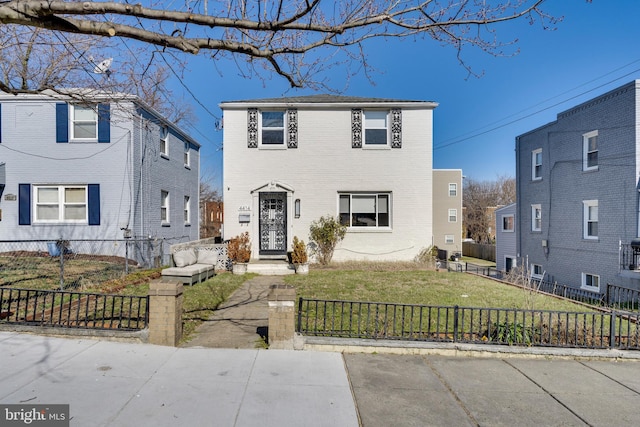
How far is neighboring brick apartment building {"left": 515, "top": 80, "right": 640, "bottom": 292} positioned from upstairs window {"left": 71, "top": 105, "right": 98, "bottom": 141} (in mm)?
19238

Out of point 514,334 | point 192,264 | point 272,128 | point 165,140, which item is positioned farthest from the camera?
point 165,140

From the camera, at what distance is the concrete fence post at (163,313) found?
4879 millimetres

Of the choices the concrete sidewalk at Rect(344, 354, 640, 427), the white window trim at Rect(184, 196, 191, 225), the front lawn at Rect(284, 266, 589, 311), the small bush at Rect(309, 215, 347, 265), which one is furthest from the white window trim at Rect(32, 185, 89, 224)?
the concrete sidewalk at Rect(344, 354, 640, 427)

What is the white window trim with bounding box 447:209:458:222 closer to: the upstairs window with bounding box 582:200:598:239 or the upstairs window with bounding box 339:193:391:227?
the upstairs window with bounding box 582:200:598:239

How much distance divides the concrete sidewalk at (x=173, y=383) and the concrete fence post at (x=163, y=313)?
0.46 ft

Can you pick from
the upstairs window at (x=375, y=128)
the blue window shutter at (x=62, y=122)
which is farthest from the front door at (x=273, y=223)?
the blue window shutter at (x=62, y=122)

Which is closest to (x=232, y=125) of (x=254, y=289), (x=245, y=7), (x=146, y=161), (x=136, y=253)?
(x=146, y=161)

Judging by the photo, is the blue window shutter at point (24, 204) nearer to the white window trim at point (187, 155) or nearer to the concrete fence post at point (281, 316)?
the white window trim at point (187, 155)

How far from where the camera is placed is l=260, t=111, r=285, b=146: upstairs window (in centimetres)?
1368

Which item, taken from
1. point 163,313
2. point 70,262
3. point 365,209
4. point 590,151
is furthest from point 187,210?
point 590,151

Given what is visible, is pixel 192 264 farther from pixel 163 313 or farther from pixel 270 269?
pixel 163 313

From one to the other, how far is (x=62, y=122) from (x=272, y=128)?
777 cm

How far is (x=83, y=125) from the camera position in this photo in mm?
12898

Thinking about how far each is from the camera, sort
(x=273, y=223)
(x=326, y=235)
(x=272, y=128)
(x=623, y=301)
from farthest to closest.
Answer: (x=272, y=128), (x=273, y=223), (x=326, y=235), (x=623, y=301)
